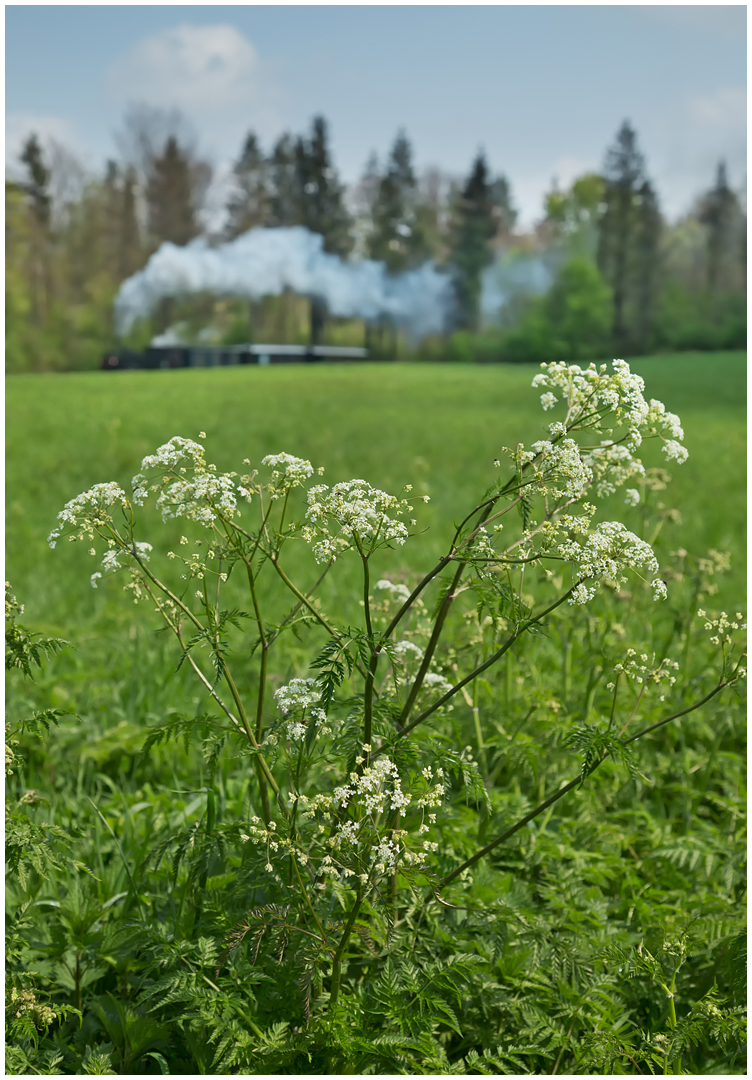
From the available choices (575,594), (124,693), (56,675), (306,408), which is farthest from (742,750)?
(306,408)

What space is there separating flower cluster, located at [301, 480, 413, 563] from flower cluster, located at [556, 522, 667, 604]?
36 centimetres

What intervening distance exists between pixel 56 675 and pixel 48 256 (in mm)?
24522

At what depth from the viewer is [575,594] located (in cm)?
176

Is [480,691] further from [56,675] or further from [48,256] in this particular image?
[48,256]

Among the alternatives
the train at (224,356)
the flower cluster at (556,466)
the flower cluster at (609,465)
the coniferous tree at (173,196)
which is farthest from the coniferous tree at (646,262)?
the flower cluster at (556,466)

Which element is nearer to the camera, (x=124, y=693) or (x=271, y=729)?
(x=271, y=729)

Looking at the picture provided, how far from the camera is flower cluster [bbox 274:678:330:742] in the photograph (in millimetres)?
1802

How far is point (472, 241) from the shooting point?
99.7 ft

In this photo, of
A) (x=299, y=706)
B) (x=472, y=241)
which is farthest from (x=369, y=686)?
(x=472, y=241)

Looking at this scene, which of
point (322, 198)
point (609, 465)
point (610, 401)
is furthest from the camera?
point (322, 198)

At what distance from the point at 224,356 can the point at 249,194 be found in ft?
17.5

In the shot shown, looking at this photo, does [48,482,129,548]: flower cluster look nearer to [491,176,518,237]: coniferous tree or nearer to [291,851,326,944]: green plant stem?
[291,851,326,944]: green plant stem

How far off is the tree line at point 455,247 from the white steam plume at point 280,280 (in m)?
0.40

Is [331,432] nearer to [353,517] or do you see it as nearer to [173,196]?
[353,517]
